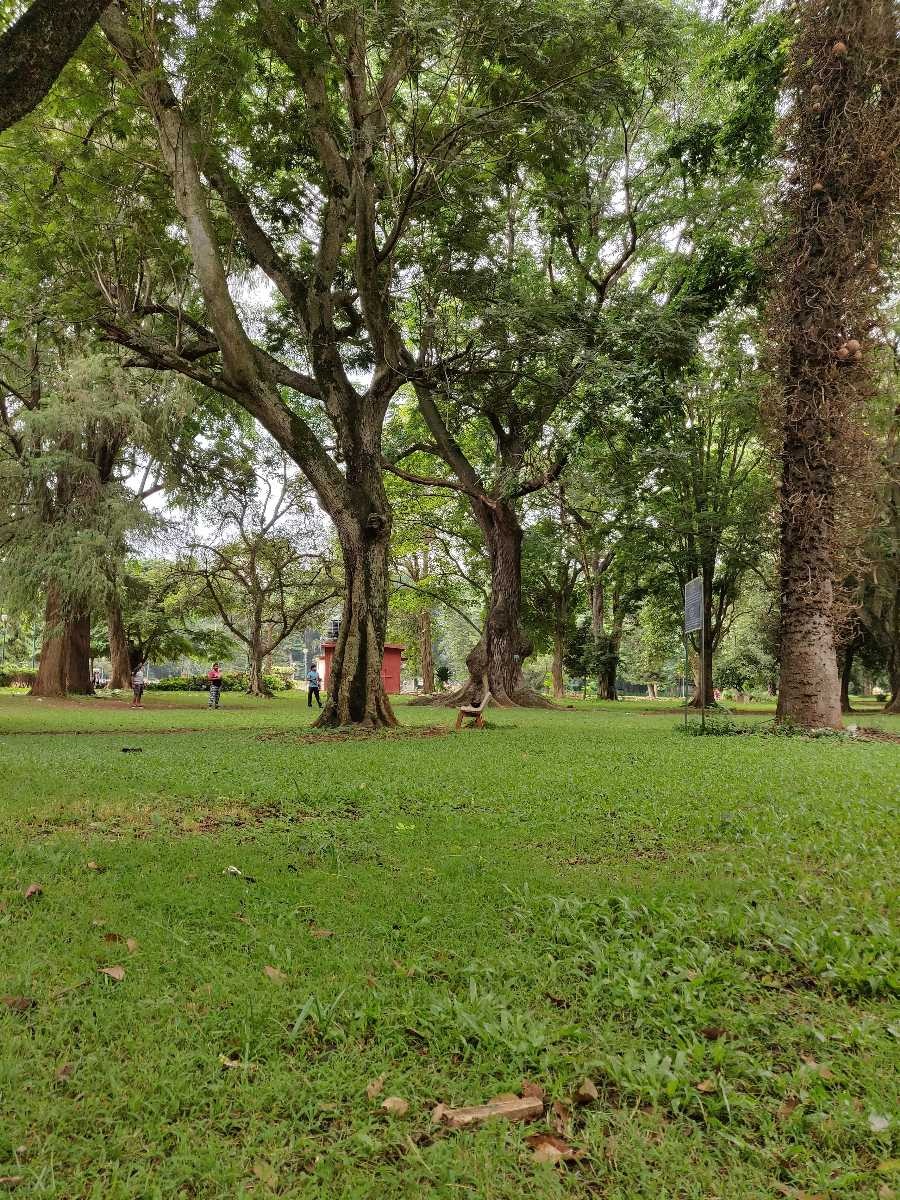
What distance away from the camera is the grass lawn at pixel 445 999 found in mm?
1890

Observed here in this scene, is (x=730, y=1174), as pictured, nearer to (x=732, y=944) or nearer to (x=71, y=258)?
(x=732, y=944)

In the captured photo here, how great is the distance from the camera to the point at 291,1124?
2016 mm

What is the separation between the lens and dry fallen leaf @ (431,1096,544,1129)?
2.04 m

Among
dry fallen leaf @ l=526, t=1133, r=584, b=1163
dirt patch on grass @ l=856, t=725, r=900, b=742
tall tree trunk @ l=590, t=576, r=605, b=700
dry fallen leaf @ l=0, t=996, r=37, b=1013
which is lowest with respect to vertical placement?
dry fallen leaf @ l=526, t=1133, r=584, b=1163

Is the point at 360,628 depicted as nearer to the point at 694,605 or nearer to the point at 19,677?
the point at 694,605

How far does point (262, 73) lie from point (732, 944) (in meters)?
12.9

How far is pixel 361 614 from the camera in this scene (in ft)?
39.8

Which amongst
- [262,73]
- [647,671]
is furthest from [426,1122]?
[647,671]

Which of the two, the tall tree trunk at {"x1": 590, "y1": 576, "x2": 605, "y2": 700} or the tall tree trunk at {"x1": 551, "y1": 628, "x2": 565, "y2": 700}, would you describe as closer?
the tall tree trunk at {"x1": 590, "y1": 576, "x2": 605, "y2": 700}

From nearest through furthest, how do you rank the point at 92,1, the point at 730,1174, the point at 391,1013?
the point at 730,1174
the point at 391,1013
the point at 92,1

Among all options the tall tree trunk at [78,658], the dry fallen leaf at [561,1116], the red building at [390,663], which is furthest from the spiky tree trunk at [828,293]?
the red building at [390,663]

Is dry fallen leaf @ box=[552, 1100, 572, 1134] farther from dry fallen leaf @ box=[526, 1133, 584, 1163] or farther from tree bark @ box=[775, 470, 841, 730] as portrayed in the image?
tree bark @ box=[775, 470, 841, 730]

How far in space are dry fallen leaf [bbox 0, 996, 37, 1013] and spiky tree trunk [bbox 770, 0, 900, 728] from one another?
1142cm

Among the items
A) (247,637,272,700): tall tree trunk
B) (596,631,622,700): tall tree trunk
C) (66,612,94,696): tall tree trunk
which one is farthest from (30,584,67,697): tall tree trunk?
(596,631,622,700): tall tree trunk
